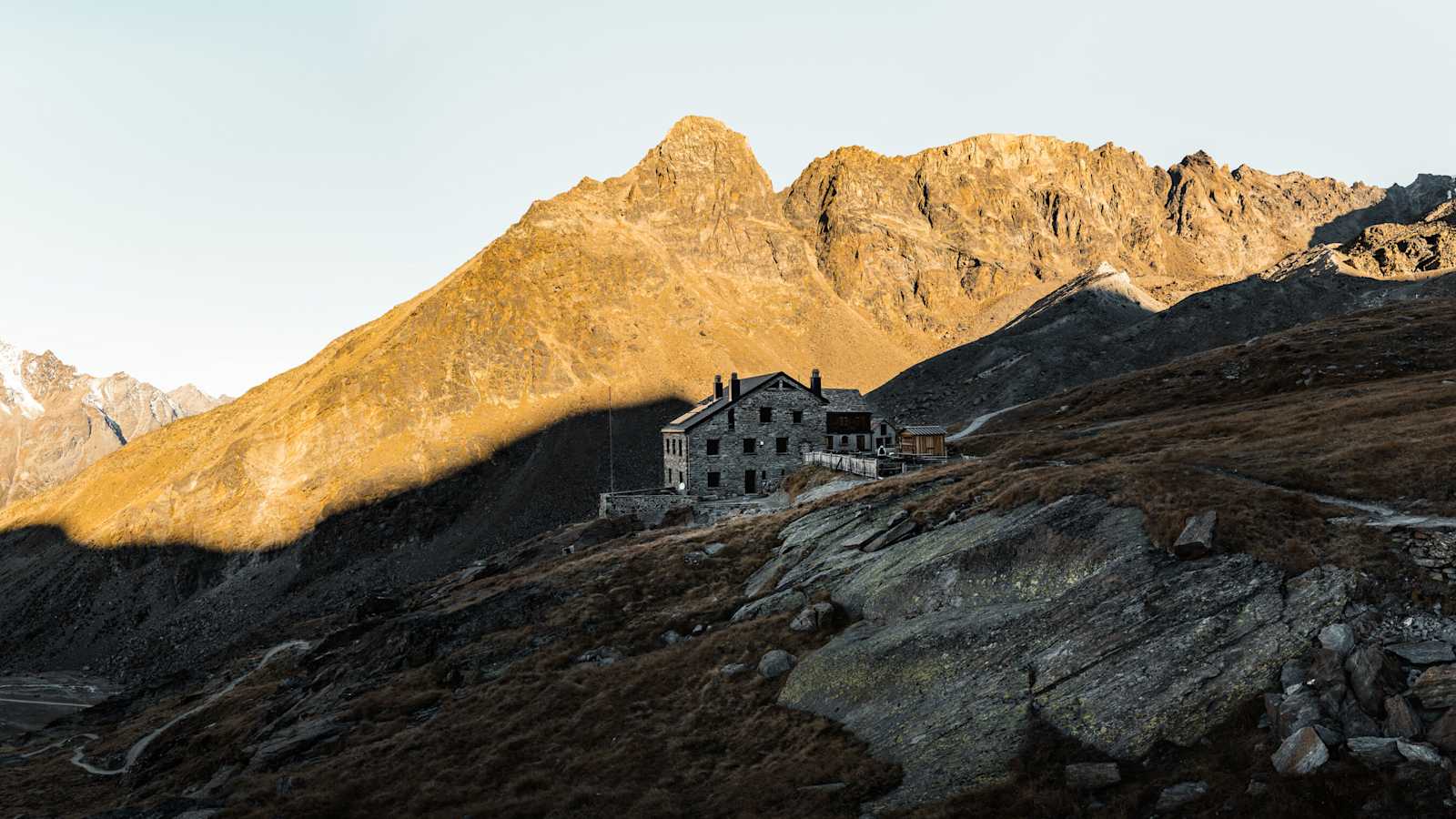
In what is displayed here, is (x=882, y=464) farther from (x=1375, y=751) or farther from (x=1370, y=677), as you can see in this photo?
(x=1375, y=751)

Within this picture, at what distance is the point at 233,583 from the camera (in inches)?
4643

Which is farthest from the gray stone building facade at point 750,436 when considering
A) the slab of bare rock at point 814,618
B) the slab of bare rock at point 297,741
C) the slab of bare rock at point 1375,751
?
the slab of bare rock at point 1375,751

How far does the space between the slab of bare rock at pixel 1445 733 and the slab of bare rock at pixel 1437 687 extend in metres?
0.34

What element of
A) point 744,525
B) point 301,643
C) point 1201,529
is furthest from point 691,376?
point 1201,529

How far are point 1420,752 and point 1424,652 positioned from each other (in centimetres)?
318

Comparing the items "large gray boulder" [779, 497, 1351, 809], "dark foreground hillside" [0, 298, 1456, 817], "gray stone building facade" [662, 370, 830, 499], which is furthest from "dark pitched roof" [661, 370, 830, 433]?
"large gray boulder" [779, 497, 1351, 809]

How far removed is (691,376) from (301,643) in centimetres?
11598

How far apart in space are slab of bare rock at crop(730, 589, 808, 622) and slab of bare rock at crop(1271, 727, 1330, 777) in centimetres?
1677

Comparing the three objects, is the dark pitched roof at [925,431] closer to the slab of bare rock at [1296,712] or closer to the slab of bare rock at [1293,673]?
the slab of bare rock at [1293,673]

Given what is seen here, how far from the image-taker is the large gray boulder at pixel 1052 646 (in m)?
17.1

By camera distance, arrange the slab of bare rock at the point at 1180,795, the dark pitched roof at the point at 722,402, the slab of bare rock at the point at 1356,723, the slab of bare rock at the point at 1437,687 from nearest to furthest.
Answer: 1. the slab of bare rock at the point at 1437,687
2. the slab of bare rock at the point at 1356,723
3. the slab of bare rock at the point at 1180,795
4. the dark pitched roof at the point at 722,402

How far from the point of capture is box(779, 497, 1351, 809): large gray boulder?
17.1 meters

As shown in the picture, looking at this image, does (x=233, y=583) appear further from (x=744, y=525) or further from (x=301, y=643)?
(x=744, y=525)

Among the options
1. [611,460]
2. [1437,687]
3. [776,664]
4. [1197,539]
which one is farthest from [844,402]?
[611,460]
